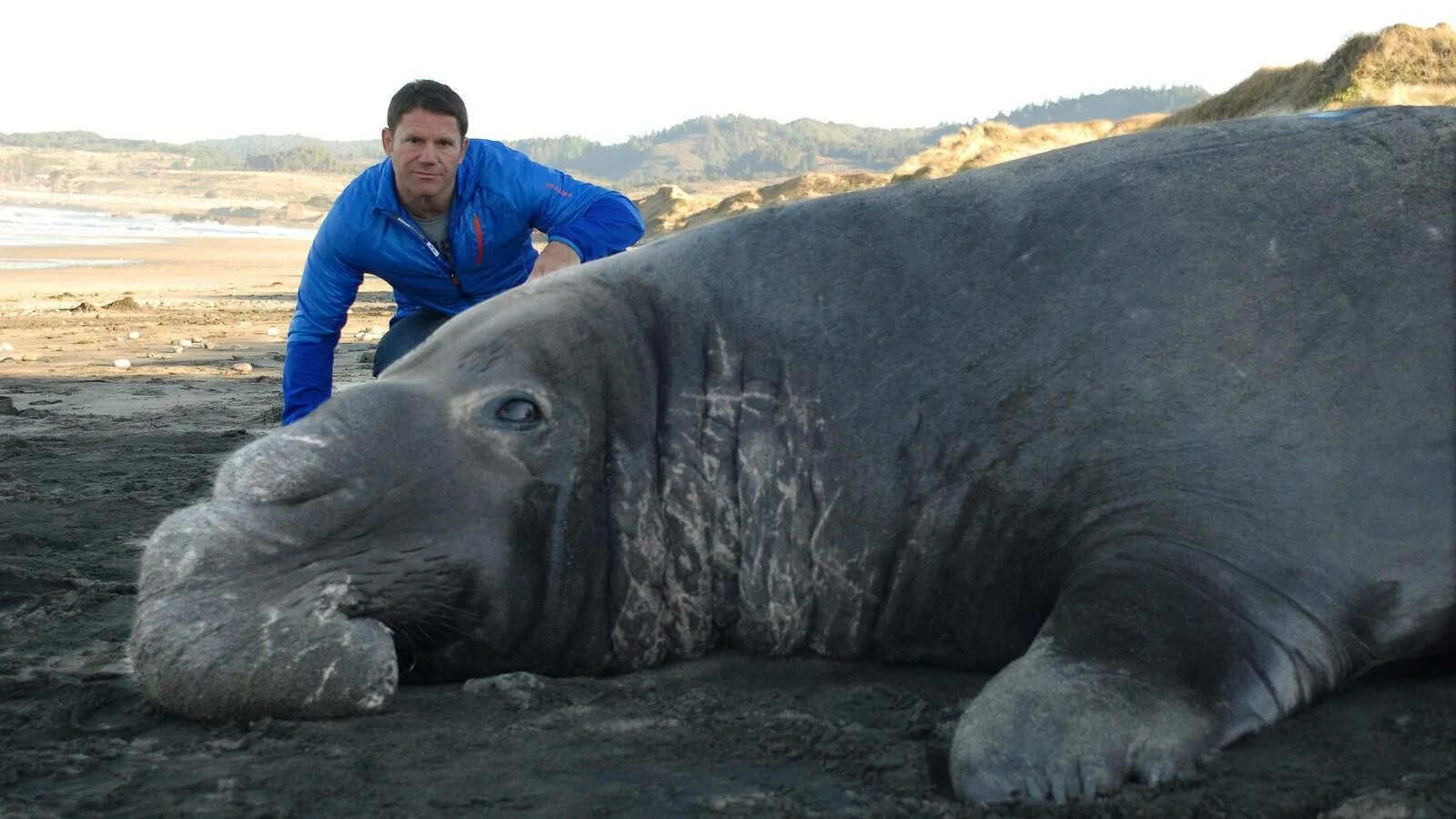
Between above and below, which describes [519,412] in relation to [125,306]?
above

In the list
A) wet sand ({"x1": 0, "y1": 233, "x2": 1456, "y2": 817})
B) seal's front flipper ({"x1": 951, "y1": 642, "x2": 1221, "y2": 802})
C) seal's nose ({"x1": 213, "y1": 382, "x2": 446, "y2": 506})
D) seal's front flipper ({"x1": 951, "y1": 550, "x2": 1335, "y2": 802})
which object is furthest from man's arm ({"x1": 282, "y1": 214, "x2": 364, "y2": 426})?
seal's front flipper ({"x1": 951, "y1": 642, "x2": 1221, "y2": 802})

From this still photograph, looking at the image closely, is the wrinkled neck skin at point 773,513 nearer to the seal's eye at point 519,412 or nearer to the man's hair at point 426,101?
the seal's eye at point 519,412

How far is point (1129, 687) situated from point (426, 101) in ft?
13.9

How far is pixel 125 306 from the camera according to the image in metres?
19.1

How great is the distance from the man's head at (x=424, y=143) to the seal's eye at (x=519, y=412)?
8.16 ft

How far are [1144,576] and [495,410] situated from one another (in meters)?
1.71

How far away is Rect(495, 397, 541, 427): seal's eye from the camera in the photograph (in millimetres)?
3787

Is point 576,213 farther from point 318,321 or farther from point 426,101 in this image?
point 318,321

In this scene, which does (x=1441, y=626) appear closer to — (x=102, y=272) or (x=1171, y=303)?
(x=1171, y=303)

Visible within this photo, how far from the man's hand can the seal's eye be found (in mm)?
1453

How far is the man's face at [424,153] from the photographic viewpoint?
599 centimetres

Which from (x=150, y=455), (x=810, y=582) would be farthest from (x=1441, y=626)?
(x=150, y=455)

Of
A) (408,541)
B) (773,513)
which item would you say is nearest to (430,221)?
(408,541)

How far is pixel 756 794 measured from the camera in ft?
9.28
